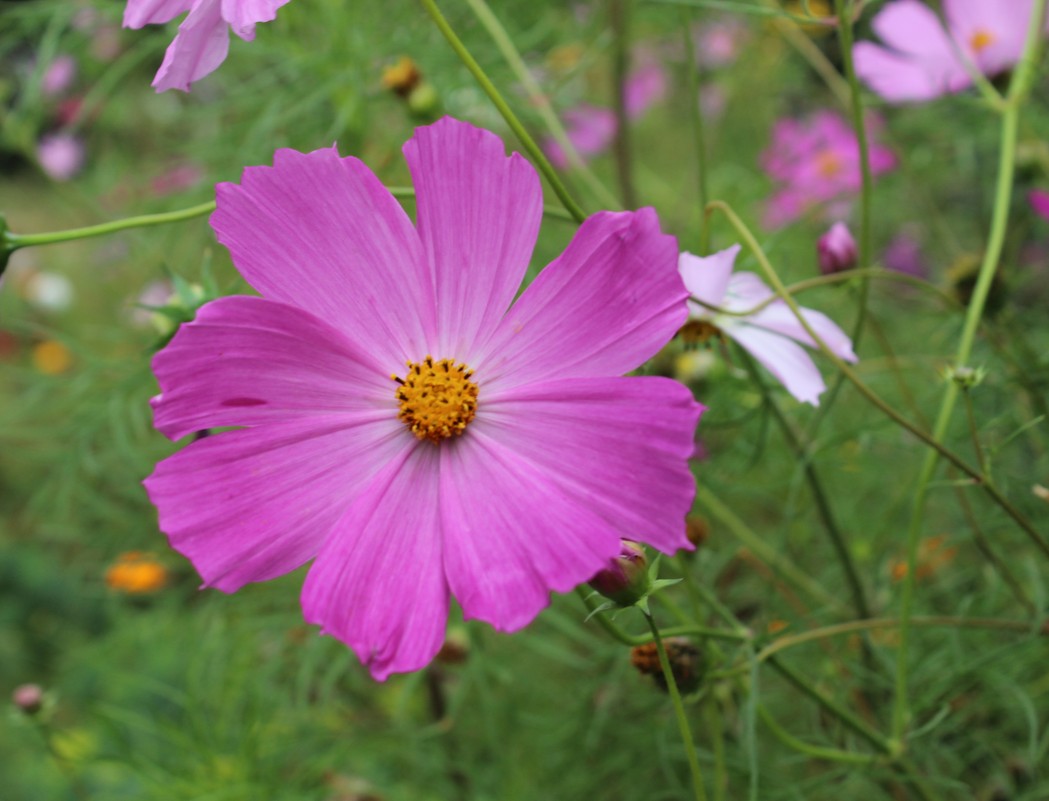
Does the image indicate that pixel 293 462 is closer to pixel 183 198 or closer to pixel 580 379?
pixel 580 379

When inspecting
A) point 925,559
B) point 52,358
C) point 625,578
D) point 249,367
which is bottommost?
point 925,559

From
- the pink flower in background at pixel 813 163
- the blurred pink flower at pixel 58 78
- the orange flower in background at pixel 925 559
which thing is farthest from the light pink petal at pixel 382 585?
the blurred pink flower at pixel 58 78

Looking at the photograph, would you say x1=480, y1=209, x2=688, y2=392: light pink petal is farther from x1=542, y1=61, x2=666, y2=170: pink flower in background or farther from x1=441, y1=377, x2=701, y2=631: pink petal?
x1=542, y1=61, x2=666, y2=170: pink flower in background

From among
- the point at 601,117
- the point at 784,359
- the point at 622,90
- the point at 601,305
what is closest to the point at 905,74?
the point at 622,90

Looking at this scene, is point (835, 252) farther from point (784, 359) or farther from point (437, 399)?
point (437, 399)

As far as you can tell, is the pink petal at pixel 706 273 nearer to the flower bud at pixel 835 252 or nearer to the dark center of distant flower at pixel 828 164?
the flower bud at pixel 835 252

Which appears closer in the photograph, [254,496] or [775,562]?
[254,496]
